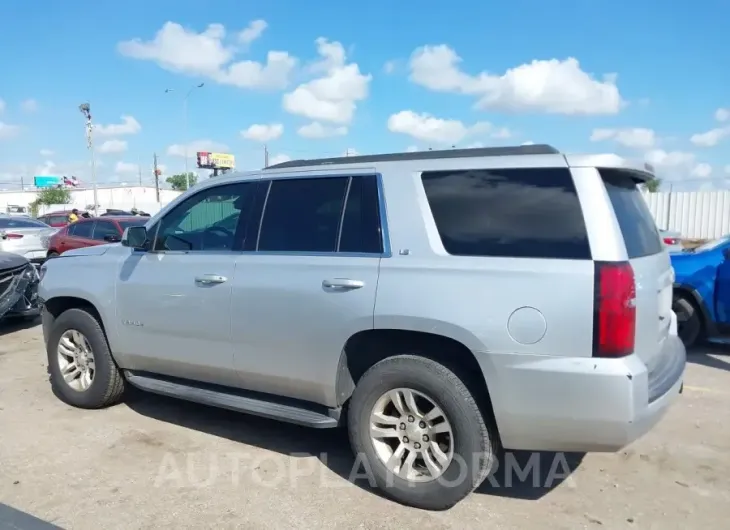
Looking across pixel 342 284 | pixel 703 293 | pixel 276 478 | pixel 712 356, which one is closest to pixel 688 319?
pixel 703 293

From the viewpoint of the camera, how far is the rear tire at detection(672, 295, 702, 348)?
7148mm

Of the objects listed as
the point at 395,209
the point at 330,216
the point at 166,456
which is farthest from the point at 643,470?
the point at 166,456

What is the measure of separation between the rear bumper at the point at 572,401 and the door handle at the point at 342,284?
0.87 metres

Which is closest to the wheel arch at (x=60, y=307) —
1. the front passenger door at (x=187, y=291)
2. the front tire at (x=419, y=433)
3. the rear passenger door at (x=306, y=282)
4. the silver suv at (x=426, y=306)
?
the front passenger door at (x=187, y=291)

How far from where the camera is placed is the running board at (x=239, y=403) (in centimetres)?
388

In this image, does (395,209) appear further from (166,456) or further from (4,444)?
(4,444)

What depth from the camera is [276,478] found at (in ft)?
13.1

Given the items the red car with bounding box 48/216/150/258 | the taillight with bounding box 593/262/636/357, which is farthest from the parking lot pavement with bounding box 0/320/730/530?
the red car with bounding box 48/216/150/258

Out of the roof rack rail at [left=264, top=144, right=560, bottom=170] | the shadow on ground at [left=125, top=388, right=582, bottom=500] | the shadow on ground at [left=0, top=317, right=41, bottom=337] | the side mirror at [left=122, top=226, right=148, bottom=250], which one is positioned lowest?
the shadow on ground at [left=0, top=317, right=41, bottom=337]

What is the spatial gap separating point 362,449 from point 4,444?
2.81 meters

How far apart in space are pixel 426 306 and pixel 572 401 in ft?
2.95

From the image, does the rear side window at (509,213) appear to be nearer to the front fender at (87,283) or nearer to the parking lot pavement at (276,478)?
the parking lot pavement at (276,478)

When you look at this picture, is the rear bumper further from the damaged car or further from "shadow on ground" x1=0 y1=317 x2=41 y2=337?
"shadow on ground" x1=0 y1=317 x2=41 y2=337

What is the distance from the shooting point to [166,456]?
4.35 meters
